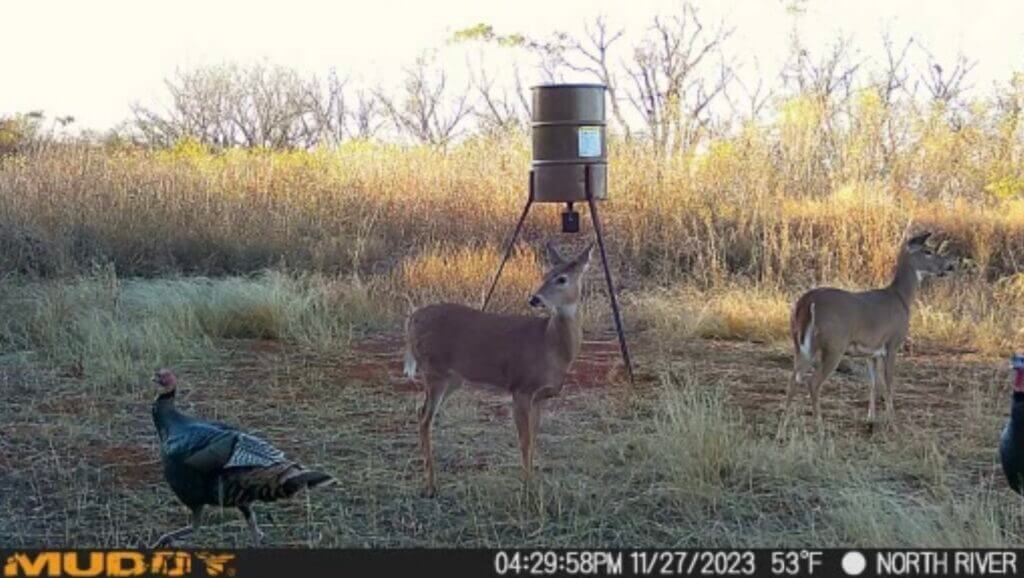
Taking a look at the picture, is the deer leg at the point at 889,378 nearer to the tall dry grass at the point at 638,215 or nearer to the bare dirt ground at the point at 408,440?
the bare dirt ground at the point at 408,440

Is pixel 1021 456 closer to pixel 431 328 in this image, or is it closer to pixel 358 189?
pixel 431 328

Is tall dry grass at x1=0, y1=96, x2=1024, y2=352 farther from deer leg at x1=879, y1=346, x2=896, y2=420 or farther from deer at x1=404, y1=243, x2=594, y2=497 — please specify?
deer at x1=404, y1=243, x2=594, y2=497

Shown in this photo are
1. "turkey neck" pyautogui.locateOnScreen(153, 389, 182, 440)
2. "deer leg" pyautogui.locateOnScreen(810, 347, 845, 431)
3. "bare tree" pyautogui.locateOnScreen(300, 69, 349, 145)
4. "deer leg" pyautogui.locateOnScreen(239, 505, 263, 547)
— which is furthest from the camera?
"bare tree" pyautogui.locateOnScreen(300, 69, 349, 145)

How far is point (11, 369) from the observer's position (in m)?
8.00

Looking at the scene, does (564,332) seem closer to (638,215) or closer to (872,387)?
(872,387)

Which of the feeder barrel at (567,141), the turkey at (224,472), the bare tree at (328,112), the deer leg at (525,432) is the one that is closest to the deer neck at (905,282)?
the feeder barrel at (567,141)

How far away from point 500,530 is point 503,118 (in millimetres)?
18678

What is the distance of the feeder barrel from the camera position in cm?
816

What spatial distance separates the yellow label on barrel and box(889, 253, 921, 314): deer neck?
2084 mm

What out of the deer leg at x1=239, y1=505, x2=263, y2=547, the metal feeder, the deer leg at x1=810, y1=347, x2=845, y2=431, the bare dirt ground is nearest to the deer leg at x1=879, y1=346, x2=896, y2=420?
the bare dirt ground

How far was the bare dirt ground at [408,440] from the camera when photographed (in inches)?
191

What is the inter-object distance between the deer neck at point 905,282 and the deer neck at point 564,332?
2787mm

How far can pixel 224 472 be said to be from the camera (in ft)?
14.5

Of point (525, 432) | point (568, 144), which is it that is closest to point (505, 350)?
point (525, 432)
